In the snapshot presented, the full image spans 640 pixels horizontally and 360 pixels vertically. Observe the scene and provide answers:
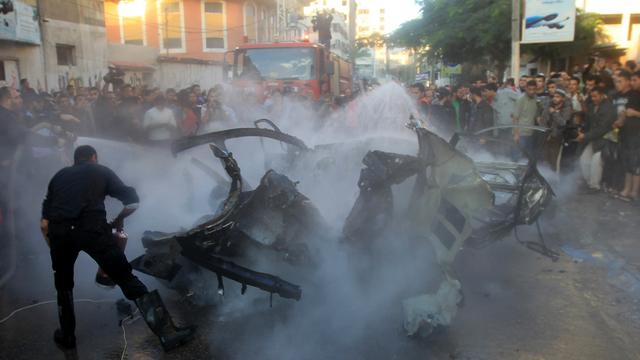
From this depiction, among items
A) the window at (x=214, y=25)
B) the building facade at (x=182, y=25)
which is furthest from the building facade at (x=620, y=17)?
the window at (x=214, y=25)

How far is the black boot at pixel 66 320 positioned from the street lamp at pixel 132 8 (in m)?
33.8

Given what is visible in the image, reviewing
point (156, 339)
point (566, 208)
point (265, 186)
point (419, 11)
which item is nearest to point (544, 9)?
point (566, 208)

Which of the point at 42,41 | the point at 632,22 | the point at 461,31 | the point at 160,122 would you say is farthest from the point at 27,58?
the point at 632,22

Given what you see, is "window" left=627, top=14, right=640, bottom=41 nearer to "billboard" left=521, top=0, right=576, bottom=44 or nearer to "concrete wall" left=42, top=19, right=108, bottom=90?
"billboard" left=521, top=0, right=576, bottom=44

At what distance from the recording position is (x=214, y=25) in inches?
1383

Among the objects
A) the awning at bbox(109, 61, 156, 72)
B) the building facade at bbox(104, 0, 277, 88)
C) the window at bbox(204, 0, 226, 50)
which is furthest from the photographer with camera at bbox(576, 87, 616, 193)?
the window at bbox(204, 0, 226, 50)

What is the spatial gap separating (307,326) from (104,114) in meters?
6.75

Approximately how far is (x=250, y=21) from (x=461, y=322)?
1395 inches

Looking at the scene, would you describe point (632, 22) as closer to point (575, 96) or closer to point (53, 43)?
point (575, 96)

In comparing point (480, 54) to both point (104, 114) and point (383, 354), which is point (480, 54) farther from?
point (383, 354)

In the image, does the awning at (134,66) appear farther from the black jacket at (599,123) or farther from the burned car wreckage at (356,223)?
the burned car wreckage at (356,223)

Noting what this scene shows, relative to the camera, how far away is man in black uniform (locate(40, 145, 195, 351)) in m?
3.54

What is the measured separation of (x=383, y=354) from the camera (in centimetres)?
357

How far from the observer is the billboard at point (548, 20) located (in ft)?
44.9
